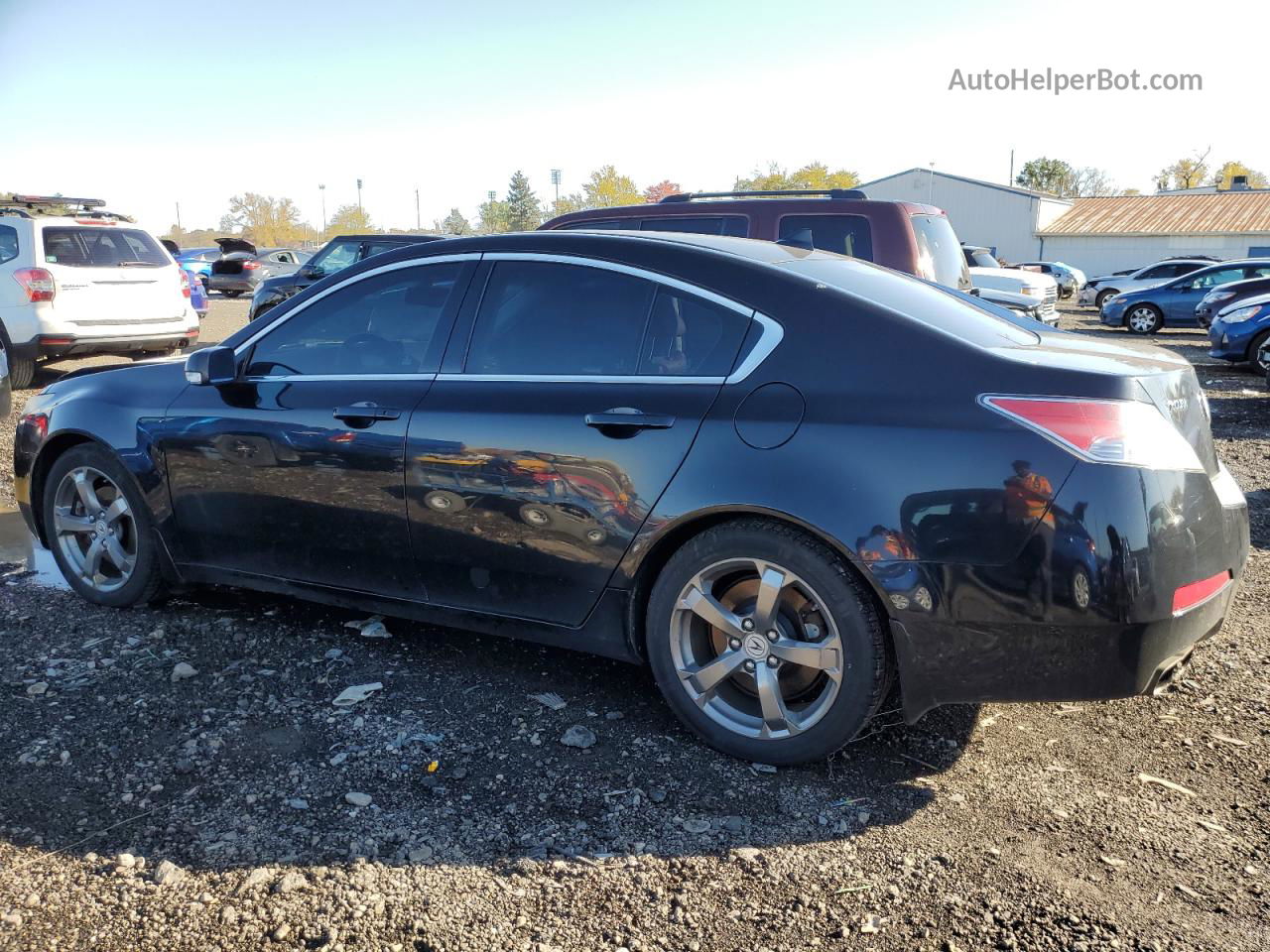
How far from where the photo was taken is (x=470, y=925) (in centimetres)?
258

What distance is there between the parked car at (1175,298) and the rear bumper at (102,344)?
67.0 ft

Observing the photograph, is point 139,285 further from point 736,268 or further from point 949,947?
point 949,947

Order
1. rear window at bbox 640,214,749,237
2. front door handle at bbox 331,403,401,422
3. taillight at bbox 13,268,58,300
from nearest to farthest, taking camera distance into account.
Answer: front door handle at bbox 331,403,401,422, rear window at bbox 640,214,749,237, taillight at bbox 13,268,58,300

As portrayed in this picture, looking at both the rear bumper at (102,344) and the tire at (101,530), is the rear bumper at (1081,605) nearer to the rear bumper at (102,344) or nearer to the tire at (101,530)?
the tire at (101,530)

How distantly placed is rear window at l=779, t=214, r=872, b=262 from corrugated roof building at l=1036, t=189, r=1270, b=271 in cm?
5323

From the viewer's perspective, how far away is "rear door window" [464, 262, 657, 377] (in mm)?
3561

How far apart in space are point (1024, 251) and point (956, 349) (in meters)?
61.3

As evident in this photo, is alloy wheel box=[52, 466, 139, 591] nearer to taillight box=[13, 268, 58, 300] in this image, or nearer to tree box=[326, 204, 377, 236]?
taillight box=[13, 268, 58, 300]

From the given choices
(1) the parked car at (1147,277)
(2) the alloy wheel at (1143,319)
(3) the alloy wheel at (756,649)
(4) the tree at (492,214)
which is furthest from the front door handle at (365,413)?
(4) the tree at (492,214)

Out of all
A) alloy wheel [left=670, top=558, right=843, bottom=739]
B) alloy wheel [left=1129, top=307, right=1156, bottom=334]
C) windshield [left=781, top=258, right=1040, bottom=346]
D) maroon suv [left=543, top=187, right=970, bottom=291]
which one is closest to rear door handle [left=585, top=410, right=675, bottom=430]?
alloy wheel [left=670, top=558, right=843, bottom=739]

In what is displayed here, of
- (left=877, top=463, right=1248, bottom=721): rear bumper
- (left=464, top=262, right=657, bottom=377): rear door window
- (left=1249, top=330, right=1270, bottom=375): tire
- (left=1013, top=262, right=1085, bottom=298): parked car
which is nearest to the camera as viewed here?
(left=877, top=463, right=1248, bottom=721): rear bumper

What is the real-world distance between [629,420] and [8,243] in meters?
10.4

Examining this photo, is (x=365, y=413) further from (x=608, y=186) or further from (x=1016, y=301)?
(x=608, y=186)

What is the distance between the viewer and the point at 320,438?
4.03m
